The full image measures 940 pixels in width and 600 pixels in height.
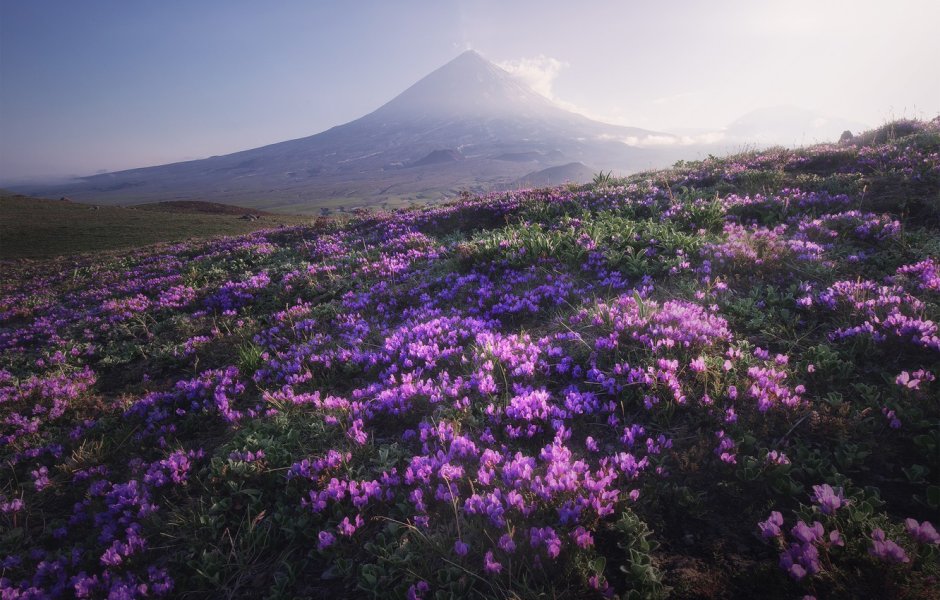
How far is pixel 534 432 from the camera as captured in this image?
413 centimetres

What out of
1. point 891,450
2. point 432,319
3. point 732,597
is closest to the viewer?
point 732,597

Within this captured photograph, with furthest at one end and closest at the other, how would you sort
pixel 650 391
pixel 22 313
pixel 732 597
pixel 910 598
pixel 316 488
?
1. pixel 22 313
2. pixel 650 391
3. pixel 316 488
4. pixel 732 597
5. pixel 910 598

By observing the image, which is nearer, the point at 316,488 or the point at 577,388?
the point at 316,488

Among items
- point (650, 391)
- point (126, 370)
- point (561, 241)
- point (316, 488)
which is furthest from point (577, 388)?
point (126, 370)

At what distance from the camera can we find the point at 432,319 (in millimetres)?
6836

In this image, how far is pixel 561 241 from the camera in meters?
8.40

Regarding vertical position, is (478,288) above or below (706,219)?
below

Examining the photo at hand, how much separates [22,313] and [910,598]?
689 inches

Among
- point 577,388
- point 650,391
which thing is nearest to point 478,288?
point 577,388

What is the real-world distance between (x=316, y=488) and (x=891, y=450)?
15.8ft

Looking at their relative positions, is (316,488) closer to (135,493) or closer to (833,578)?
(135,493)

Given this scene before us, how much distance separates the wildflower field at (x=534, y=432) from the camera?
292cm

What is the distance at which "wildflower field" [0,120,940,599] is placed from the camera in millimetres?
2918

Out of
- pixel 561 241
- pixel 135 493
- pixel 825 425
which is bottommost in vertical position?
pixel 135 493
